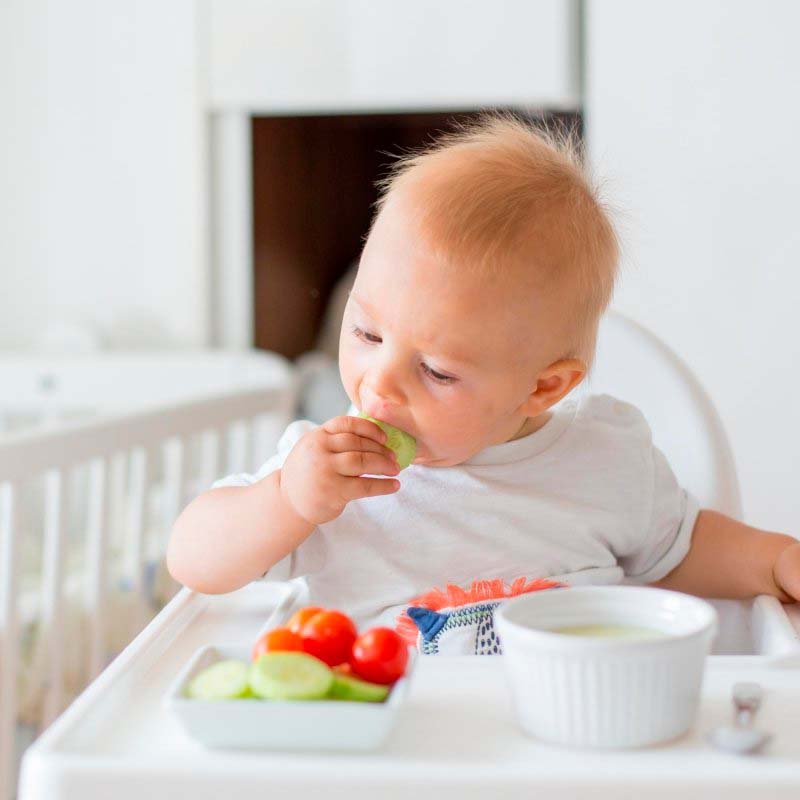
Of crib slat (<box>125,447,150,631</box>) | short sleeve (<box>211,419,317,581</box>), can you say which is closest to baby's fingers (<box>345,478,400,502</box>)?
short sleeve (<box>211,419,317,581</box>)

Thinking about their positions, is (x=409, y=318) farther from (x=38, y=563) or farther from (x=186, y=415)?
(x=38, y=563)

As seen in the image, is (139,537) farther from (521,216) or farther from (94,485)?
(521,216)

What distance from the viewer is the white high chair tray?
50cm

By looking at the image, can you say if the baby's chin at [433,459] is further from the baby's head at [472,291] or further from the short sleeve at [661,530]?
the short sleeve at [661,530]

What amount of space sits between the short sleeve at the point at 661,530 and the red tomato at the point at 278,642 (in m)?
0.43

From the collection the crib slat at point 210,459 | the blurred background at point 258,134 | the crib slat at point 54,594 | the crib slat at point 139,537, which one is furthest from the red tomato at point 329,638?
the blurred background at point 258,134

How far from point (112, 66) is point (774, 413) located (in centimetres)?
149

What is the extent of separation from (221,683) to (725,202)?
1.75m

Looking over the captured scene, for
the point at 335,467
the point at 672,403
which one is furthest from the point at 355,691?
the point at 672,403

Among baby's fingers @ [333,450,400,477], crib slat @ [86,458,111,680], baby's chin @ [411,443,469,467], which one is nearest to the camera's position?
→ baby's fingers @ [333,450,400,477]

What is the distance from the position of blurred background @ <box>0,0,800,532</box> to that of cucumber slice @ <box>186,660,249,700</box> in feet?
5.54

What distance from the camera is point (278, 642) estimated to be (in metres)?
0.58

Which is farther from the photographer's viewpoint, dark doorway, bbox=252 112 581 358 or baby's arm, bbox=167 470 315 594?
dark doorway, bbox=252 112 581 358

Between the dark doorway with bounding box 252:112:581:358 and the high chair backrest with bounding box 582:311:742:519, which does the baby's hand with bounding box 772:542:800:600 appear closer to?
the high chair backrest with bounding box 582:311:742:519
